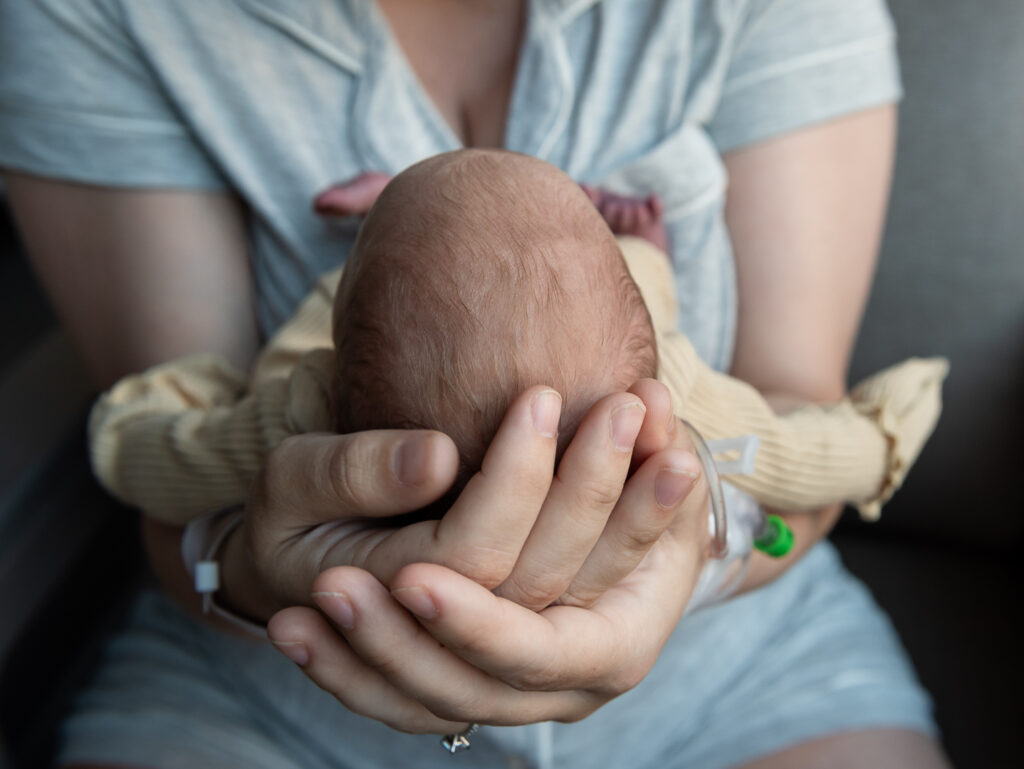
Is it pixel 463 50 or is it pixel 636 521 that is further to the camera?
pixel 463 50

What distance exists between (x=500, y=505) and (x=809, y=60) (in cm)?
71

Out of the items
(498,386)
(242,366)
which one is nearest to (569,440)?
(498,386)

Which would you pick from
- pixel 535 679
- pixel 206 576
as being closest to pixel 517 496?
pixel 535 679

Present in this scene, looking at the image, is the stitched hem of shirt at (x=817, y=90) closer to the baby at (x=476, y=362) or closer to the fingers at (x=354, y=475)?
the baby at (x=476, y=362)

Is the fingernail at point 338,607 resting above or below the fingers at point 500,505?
below

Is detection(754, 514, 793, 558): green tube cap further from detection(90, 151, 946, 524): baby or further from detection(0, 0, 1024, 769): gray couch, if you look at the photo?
detection(0, 0, 1024, 769): gray couch

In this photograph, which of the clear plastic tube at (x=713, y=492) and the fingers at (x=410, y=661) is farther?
the clear plastic tube at (x=713, y=492)

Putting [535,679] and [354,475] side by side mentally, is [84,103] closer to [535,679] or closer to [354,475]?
[354,475]

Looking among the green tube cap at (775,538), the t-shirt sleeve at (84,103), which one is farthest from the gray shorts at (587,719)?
the t-shirt sleeve at (84,103)

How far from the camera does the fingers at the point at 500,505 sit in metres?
0.45

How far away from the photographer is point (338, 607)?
46 centimetres

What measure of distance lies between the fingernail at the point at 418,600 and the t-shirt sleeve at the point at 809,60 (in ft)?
2.34

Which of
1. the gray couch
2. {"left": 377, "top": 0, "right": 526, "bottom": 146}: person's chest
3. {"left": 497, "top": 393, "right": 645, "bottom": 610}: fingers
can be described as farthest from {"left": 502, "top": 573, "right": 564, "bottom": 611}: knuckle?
the gray couch

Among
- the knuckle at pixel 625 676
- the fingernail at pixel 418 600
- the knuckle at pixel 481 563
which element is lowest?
the knuckle at pixel 625 676
